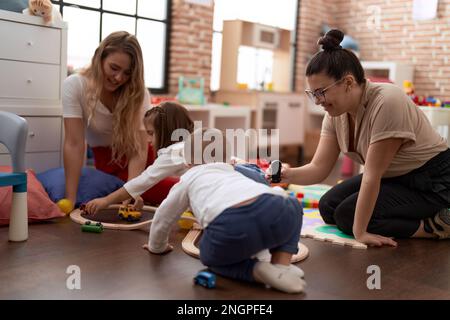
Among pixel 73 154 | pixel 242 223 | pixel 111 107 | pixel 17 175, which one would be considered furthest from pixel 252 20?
pixel 242 223

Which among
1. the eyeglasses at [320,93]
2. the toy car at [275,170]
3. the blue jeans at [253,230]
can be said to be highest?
the eyeglasses at [320,93]

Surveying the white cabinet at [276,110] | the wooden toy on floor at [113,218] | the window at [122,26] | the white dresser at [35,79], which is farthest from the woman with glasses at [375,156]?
the white cabinet at [276,110]

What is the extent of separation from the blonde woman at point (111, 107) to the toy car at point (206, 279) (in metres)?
1.10

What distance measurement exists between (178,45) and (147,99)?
89.9 inches

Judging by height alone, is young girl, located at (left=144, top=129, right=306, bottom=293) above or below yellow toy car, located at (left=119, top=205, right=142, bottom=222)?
above

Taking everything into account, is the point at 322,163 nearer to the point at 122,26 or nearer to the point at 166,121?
the point at 166,121

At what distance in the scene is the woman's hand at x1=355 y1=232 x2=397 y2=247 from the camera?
2004mm

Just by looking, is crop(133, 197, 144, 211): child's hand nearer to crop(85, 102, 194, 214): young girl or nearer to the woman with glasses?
crop(85, 102, 194, 214): young girl

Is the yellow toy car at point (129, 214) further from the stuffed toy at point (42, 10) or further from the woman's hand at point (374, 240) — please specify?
the stuffed toy at point (42, 10)

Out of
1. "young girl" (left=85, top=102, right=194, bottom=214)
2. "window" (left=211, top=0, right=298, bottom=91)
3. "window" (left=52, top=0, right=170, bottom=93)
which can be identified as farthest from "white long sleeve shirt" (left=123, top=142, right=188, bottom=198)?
"window" (left=211, top=0, right=298, bottom=91)

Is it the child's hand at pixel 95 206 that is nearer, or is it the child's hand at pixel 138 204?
the child's hand at pixel 95 206

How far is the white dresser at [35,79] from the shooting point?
254cm

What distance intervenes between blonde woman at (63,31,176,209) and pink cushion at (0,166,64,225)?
0.15 metres

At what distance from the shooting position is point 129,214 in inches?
88.8
